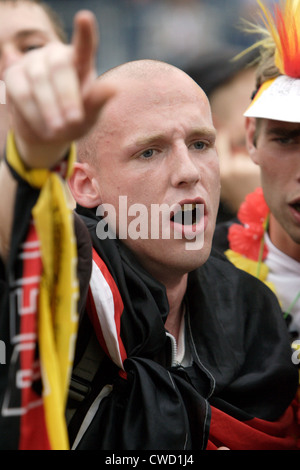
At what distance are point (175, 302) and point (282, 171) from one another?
Result: 2.00ft

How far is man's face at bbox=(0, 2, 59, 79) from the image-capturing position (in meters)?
2.03

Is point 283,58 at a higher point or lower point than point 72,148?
lower

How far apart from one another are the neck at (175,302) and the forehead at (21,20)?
3.37 ft

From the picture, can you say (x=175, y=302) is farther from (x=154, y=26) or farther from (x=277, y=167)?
(x=154, y=26)

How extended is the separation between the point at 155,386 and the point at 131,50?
5.75m

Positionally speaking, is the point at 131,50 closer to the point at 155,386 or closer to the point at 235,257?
the point at 235,257

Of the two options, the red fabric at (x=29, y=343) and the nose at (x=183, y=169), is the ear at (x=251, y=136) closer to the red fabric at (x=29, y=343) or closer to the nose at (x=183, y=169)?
the nose at (x=183, y=169)

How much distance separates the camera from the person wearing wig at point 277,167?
1.86 meters

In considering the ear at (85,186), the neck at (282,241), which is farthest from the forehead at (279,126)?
the ear at (85,186)

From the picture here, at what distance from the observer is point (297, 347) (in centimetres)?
175

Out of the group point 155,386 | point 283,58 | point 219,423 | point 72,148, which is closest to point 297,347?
point 219,423

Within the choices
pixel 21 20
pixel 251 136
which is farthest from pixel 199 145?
pixel 21 20

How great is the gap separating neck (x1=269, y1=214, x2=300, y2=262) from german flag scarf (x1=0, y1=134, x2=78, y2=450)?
1168mm

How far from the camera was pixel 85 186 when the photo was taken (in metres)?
1.64
